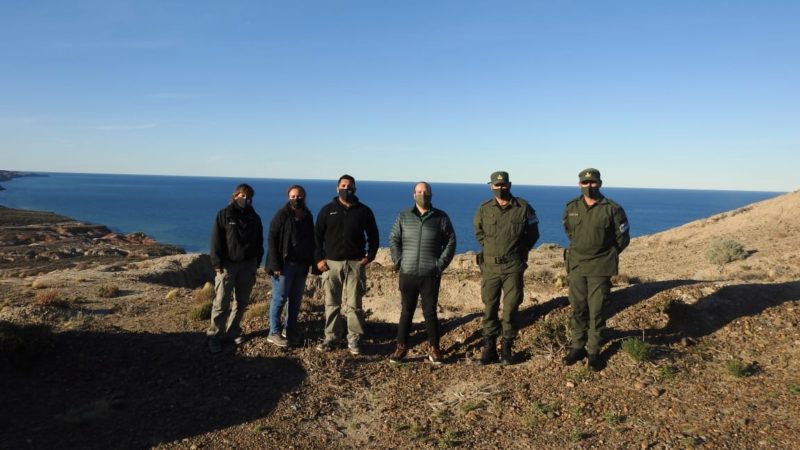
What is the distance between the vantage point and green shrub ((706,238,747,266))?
1853 centimetres

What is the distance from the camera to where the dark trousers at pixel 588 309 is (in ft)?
20.3

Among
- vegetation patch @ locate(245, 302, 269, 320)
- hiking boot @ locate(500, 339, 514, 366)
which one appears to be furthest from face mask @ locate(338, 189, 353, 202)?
vegetation patch @ locate(245, 302, 269, 320)

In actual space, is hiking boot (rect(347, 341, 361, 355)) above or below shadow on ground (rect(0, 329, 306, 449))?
above

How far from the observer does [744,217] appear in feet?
89.0

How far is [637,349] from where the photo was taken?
6.22 meters

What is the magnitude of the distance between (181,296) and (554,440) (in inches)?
458

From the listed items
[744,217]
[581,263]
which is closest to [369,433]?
[581,263]

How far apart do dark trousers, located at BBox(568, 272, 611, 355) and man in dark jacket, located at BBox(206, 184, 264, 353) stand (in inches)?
178

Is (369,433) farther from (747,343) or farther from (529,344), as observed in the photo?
(747,343)

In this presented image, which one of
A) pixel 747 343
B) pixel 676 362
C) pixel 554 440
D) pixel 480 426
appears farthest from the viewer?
pixel 747 343

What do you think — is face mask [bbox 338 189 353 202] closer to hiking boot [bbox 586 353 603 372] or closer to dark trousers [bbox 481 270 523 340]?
dark trousers [bbox 481 270 523 340]

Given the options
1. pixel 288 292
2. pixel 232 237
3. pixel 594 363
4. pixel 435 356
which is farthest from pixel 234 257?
pixel 594 363

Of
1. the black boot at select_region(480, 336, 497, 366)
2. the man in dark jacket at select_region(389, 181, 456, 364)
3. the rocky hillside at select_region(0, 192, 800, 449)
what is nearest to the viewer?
the rocky hillside at select_region(0, 192, 800, 449)

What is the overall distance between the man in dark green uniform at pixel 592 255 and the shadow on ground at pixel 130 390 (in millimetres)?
3848
